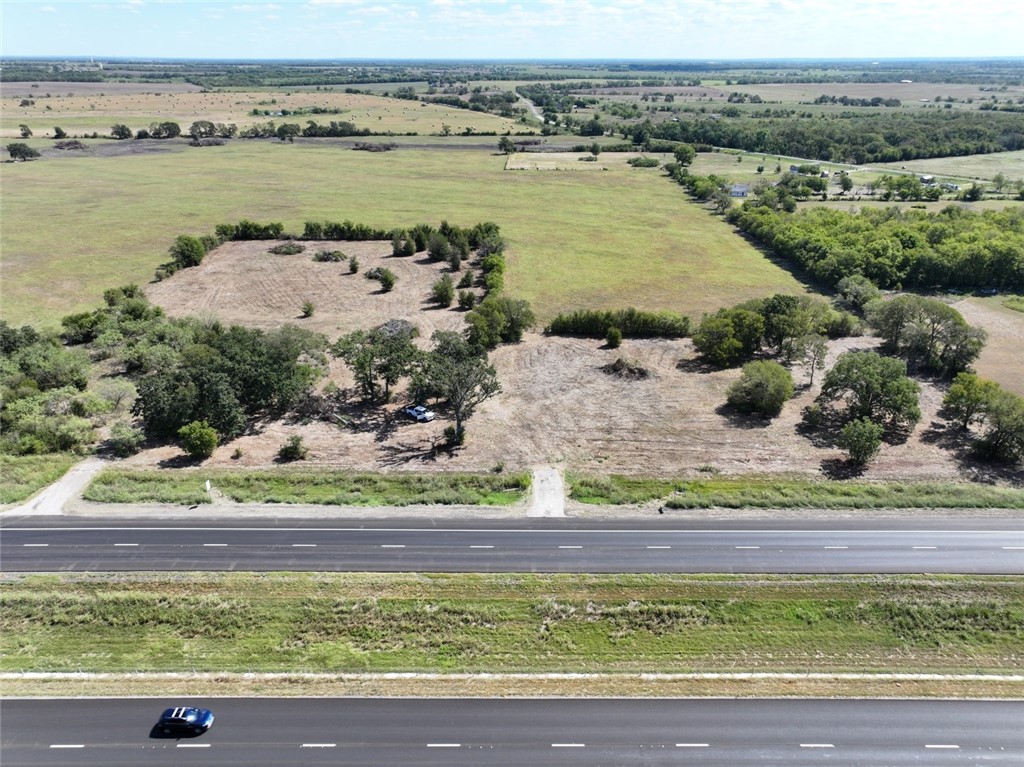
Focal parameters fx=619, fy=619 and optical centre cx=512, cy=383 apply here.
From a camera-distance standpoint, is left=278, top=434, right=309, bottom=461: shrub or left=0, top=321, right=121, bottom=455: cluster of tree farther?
left=0, top=321, right=121, bottom=455: cluster of tree

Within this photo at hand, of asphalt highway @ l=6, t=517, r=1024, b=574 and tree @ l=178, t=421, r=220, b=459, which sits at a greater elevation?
tree @ l=178, t=421, r=220, b=459

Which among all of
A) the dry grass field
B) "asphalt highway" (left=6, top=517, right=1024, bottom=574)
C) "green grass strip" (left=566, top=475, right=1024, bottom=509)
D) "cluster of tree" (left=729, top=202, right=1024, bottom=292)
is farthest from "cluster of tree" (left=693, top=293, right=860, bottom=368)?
"asphalt highway" (left=6, top=517, right=1024, bottom=574)

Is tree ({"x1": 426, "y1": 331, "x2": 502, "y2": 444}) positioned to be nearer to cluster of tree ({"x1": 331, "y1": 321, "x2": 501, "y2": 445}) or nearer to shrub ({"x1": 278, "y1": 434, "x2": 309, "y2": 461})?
cluster of tree ({"x1": 331, "y1": 321, "x2": 501, "y2": 445})

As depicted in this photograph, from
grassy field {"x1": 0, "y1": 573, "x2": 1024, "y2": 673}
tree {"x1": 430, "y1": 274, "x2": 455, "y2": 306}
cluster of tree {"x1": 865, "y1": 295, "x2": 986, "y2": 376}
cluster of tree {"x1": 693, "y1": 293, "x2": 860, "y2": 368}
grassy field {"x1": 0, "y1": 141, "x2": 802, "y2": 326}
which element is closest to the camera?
grassy field {"x1": 0, "y1": 573, "x2": 1024, "y2": 673}

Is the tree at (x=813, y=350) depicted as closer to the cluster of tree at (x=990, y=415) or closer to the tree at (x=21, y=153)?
the cluster of tree at (x=990, y=415)

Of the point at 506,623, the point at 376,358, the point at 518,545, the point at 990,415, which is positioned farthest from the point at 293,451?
the point at 990,415

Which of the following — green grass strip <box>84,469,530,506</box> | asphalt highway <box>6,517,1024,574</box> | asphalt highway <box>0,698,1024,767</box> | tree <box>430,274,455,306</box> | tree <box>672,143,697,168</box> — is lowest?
asphalt highway <box>0,698,1024,767</box>

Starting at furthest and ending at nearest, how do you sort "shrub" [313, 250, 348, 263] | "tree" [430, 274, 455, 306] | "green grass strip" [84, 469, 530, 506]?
"shrub" [313, 250, 348, 263]
"tree" [430, 274, 455, 306]
"green grass strip" [84, 469, 530, 506]
